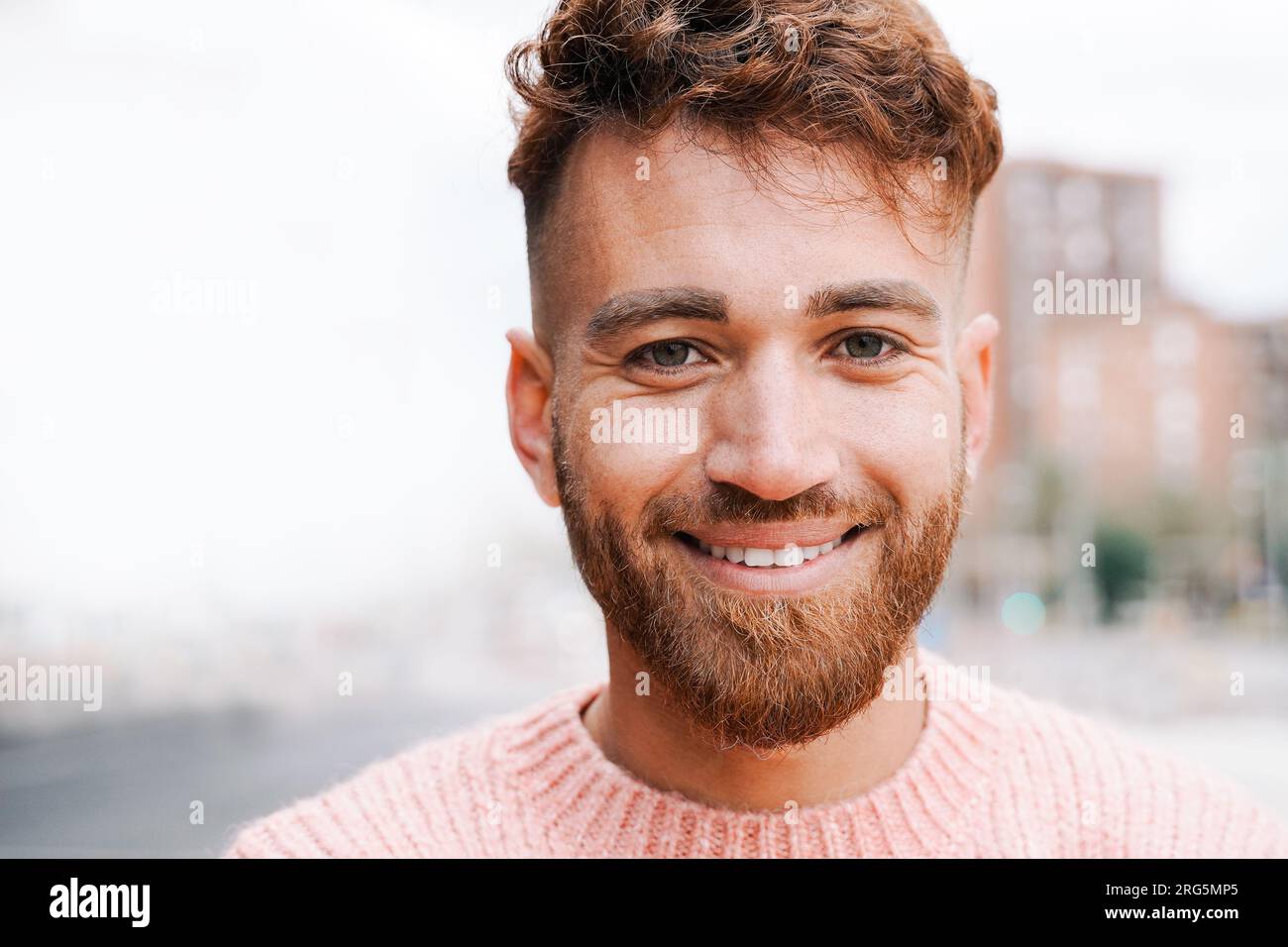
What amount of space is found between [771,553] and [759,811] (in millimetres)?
617

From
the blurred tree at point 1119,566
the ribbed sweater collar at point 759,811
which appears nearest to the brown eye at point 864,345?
the ribbed sweater collar at point 759,811

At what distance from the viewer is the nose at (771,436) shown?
2.14 metres

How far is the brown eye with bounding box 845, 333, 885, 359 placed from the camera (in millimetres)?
2303

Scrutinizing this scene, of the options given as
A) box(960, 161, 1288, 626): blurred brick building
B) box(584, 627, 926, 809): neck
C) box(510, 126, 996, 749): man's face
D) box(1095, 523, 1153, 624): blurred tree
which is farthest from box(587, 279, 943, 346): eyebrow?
box(1095, 523, 1153, 624): blurred tree

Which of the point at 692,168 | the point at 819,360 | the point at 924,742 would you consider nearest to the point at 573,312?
the point at 692,168

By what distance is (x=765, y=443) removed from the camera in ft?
7.02

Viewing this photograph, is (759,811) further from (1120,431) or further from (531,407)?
(1120,431)

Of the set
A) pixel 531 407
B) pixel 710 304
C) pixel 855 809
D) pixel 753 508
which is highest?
pixel 710 304

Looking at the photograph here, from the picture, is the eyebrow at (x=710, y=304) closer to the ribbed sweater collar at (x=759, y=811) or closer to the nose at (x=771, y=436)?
the nose at (x=771, y=436)

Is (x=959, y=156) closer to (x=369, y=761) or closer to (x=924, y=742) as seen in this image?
(x=924, y=742)

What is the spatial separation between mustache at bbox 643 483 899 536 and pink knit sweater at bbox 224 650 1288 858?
66 centimetres

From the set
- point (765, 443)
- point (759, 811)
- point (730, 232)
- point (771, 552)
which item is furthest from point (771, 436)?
point (759, 811)
